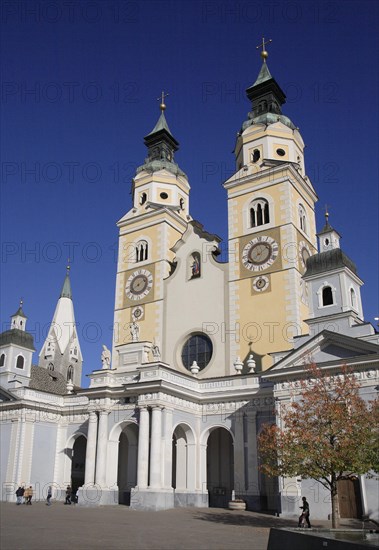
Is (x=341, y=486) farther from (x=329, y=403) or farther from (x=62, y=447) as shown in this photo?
(x=62, y=447)

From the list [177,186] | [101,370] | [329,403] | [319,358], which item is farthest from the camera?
[177,186]

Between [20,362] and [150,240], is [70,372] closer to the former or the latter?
A: [20,362]

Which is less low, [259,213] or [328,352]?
[259,213]

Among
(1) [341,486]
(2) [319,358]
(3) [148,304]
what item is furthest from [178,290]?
(1) [341,486]

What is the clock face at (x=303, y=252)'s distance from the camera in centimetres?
3847

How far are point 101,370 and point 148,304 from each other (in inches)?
354

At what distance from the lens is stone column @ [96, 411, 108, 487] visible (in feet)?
108

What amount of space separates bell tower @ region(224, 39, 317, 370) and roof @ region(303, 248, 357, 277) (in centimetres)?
435

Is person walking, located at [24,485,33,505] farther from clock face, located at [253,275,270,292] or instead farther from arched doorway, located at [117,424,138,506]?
clock face, located at [253,275,270,292]

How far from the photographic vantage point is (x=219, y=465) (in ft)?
115

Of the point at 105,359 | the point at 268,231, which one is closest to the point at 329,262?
the point at 268,231

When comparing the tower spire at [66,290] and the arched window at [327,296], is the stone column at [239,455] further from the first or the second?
the tower spire at [66,290]

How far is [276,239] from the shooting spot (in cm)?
3859

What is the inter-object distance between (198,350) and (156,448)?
10232 millimetres
